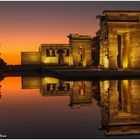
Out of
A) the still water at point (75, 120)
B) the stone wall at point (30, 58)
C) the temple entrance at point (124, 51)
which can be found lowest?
the still water at point (75, 120)

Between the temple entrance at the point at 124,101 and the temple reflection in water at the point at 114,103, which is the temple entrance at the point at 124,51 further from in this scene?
the temple entrance at the point at 124,101

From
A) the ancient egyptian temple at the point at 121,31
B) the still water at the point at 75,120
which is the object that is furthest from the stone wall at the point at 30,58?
the still water at the point at 75,120

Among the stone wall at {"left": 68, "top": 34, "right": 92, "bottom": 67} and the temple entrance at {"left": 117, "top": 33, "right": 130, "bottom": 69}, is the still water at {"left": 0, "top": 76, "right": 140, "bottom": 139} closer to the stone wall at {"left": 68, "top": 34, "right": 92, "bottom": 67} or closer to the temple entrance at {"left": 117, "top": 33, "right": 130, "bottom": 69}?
the temple entrance at {"left": 117, "top": 33, "right": 130, "bottom": 69}

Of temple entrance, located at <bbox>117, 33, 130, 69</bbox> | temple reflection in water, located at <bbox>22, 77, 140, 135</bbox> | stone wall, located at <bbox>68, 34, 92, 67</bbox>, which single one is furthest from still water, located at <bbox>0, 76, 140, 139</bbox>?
stone wall, located at <bbox>68, 34, 92, 67</bbox>

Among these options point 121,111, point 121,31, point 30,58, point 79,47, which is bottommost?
point 121,111

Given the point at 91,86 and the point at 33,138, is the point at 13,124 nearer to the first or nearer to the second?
the point at 33,138

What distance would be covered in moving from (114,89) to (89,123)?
6.42 metres

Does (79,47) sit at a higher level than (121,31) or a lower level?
higher

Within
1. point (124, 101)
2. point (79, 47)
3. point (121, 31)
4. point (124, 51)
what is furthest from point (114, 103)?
point (79, 47)

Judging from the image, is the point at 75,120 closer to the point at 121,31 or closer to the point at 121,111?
the point at 121,111

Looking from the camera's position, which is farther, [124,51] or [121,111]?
[124,51]

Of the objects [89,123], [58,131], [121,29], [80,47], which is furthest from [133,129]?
[80,47]

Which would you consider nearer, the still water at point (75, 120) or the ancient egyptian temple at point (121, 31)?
the still water at point (75, 120)

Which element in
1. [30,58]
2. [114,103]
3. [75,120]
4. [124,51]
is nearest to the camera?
[75,120]
